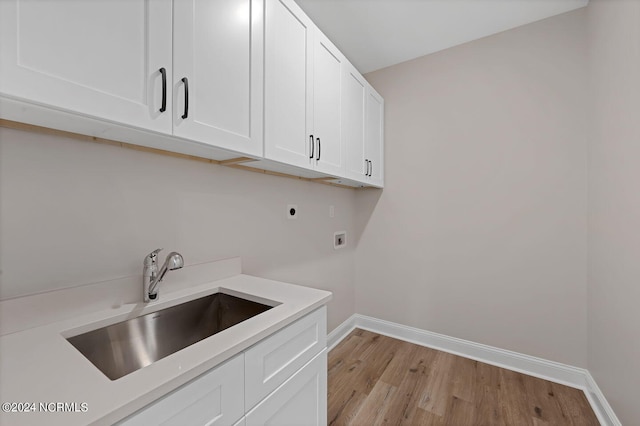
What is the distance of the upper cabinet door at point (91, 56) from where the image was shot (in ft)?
2.01

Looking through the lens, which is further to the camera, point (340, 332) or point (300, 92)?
point (340, 332)

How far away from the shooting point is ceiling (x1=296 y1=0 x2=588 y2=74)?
1.86 meters

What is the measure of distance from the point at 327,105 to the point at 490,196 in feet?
5.00

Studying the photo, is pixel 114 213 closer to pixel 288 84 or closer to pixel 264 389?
pixel 264 389

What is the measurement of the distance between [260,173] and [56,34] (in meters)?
1.08

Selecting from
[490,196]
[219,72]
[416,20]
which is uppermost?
[416,20]

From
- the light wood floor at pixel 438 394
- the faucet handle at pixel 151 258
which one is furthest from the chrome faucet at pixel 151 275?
the light wood floor at pixel 438 394

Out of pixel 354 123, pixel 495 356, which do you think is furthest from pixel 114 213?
pixel 495 356

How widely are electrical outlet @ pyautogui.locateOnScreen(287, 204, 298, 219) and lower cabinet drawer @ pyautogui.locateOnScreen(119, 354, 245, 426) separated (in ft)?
3.87

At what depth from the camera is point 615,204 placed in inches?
57.7

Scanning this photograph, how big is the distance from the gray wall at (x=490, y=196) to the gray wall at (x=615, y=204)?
14 cm

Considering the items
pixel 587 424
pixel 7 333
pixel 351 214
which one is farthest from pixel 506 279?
pixel 7 333

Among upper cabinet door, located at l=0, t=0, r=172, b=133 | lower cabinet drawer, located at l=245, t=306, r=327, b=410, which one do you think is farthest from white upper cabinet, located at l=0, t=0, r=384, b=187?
lower cabinet drawer, located at l=245, t=306, r=327, b=410

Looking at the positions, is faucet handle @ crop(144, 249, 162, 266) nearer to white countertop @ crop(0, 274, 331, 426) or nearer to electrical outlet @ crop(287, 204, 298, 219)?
white countertop @ crop(0, 274, 331, 426)
